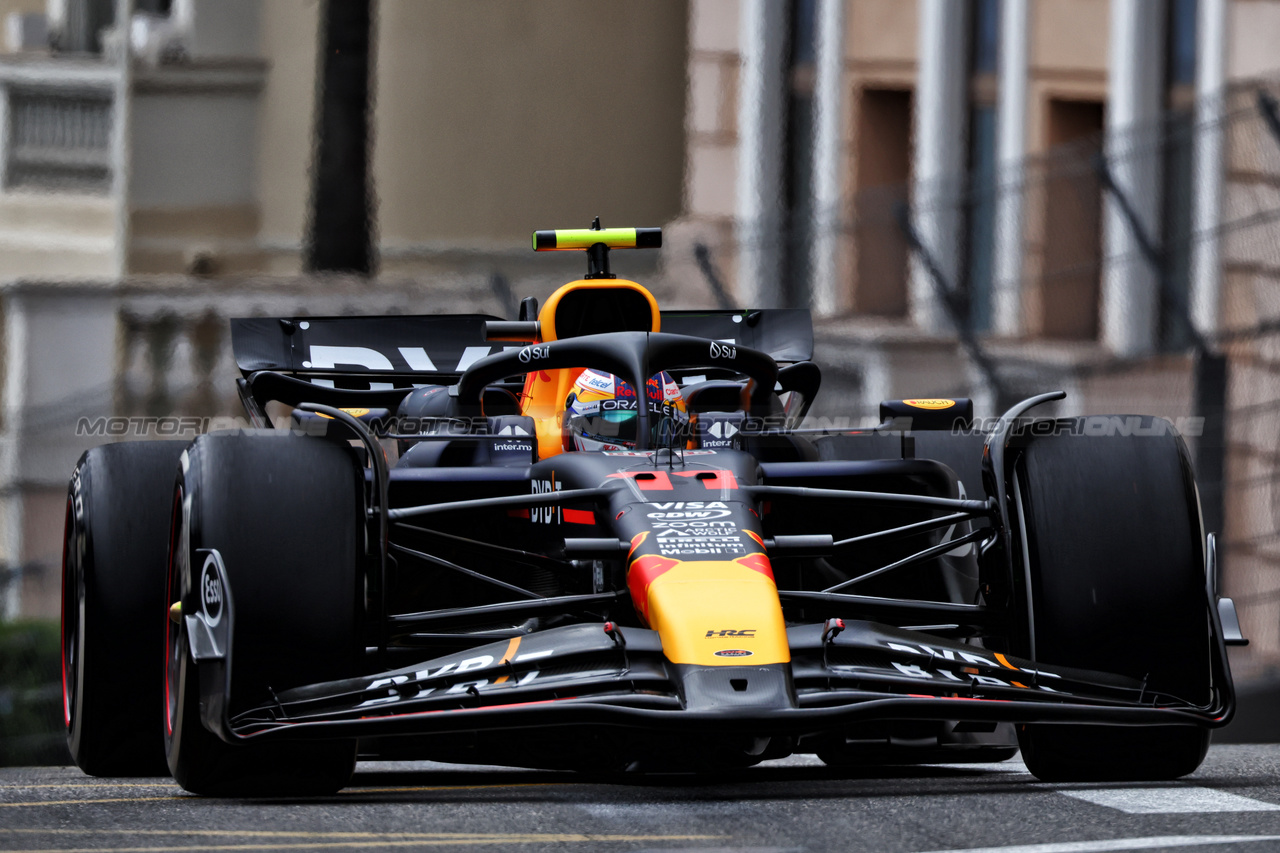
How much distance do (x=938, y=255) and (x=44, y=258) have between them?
34.3 ft

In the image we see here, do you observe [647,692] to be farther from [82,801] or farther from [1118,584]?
[82,801]

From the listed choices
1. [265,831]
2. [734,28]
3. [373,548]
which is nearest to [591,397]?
[373,548]

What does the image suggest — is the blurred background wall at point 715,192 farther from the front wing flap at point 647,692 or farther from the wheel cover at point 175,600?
the wheel cover at point 175,600

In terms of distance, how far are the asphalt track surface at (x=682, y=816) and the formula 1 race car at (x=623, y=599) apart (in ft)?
0.49

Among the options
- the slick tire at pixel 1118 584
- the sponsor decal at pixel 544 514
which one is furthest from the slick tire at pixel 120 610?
the slick tire at pixel 1118 584

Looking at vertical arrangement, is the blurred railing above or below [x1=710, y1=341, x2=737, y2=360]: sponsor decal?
above

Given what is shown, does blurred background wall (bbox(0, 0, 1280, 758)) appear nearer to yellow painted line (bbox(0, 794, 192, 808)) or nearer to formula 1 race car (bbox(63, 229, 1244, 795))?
formula 1 race car (bbox(63, 229, 1244, 795))

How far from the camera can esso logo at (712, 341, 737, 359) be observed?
6.94 metres

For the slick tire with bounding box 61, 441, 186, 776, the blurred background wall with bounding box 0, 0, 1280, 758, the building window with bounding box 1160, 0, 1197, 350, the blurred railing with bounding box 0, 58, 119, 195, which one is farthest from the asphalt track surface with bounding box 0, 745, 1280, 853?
the blurred railing with bounding box 0, 58, 119, 195

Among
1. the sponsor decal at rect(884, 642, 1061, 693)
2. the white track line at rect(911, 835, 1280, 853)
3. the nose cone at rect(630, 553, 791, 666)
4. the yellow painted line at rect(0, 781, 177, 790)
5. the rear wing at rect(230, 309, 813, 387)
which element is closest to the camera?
the white track line at rect(911, 835, 1280, 853)

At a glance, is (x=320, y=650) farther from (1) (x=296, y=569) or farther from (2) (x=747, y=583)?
(2) (x=747, y=583)

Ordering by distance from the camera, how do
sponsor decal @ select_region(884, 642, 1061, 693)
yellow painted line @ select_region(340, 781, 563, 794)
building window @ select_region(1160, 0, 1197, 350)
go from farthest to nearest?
1. building window @ select_region(1160, 0, 1197, 350)
2. yellow painted line @ select_region(340, 781, 563, 794)
3. sponsor decal @ select_region(884, 642, 1061, 693)

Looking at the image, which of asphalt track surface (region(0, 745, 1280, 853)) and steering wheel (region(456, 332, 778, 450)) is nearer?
asphalt track surface (region(0, 745, 1280, 853))

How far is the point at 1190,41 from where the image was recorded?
13703 millimetres
